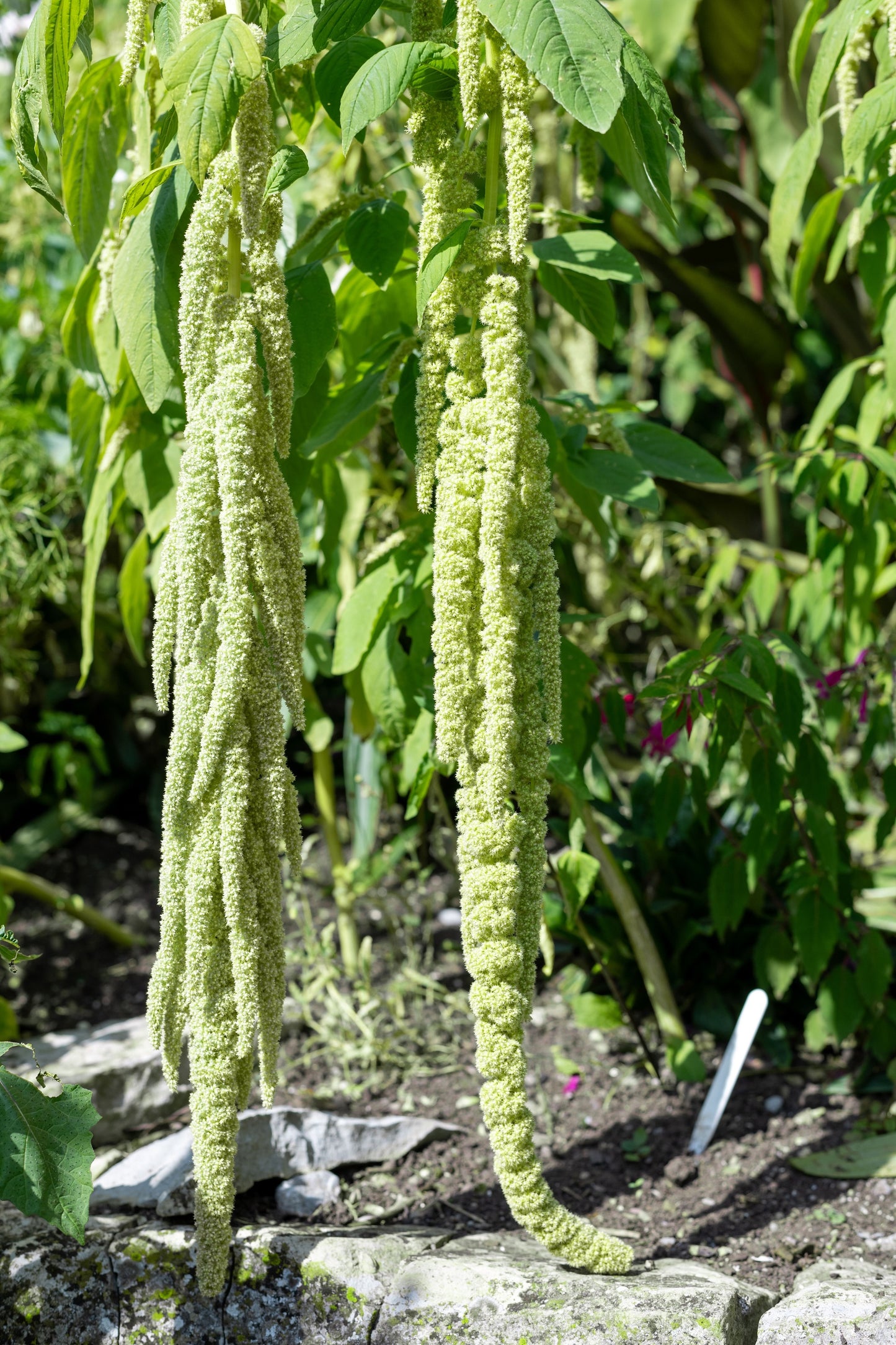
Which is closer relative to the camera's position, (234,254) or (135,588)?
(234,254)

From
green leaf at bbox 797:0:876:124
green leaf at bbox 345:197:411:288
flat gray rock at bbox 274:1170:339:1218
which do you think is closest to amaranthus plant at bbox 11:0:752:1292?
green leaf at bbox 345:197:411:288

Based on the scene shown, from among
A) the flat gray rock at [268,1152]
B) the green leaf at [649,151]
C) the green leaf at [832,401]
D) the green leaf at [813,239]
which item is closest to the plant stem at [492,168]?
the green leaf at [649,151]

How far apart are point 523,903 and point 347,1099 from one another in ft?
3.33

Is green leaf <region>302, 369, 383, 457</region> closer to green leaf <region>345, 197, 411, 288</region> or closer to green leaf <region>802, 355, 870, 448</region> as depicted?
green leaf <region>345, 197, 411, 288</region>

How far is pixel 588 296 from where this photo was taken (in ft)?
4.69

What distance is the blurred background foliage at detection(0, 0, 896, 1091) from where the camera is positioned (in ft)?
4.90

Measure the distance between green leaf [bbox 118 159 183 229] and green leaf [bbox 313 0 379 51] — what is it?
0.17 meters

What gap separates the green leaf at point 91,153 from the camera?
1.25 m

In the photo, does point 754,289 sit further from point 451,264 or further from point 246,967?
point 246,967

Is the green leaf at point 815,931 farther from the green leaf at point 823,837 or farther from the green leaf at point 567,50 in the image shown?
the green leaf at point 567,50

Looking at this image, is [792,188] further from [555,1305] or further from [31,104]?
[555,1305]

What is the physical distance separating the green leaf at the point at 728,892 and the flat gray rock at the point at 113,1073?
863 millimetres

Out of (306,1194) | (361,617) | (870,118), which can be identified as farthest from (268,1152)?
(870,118)

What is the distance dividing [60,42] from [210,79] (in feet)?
0.84
